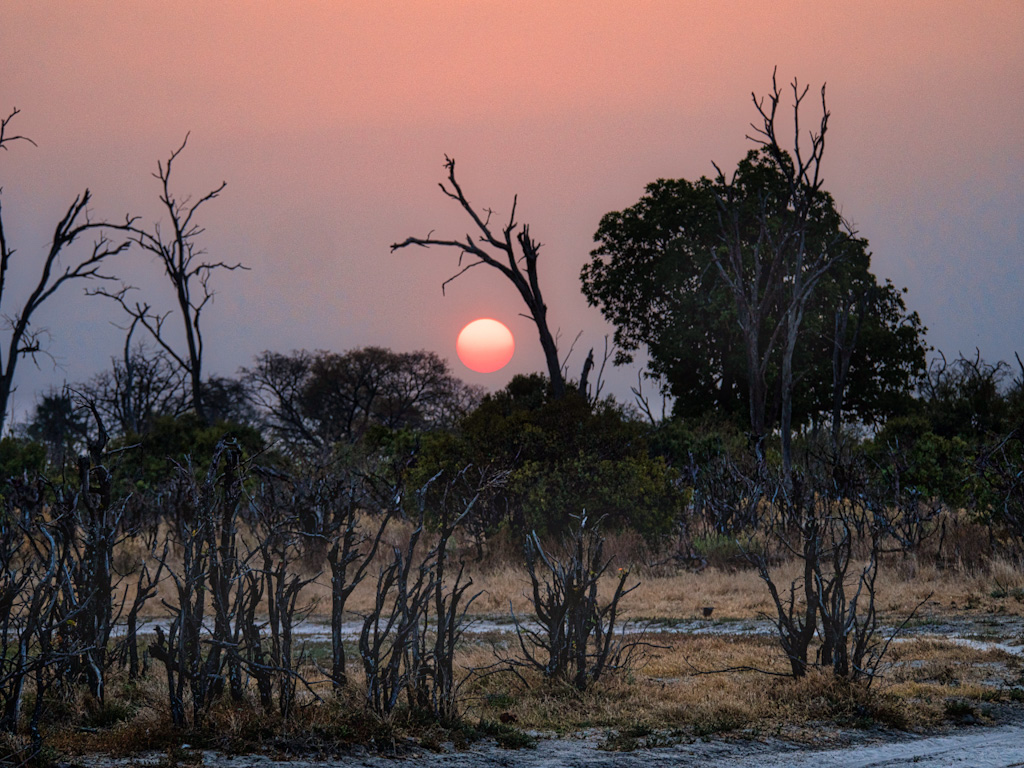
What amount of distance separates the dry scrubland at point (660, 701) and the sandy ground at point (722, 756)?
137 mm

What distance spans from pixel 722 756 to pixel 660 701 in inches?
43.3

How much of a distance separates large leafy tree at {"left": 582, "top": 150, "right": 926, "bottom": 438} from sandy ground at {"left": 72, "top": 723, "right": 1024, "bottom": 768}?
2543 cm

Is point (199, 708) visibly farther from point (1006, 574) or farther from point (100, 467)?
point (1006, 574)

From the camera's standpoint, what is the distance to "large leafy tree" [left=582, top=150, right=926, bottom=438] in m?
31.9

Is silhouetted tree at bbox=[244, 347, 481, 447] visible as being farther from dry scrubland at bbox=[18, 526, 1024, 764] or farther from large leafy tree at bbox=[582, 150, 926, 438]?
dry scrubland at bbox=[18, 526, 1024, 764]

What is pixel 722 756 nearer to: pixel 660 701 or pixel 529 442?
pixel 660 701

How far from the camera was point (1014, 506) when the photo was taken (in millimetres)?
13430

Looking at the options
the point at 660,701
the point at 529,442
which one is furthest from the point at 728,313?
the point at 660,701

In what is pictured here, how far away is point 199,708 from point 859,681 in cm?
430

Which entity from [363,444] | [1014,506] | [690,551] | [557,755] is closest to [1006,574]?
[1014,506]

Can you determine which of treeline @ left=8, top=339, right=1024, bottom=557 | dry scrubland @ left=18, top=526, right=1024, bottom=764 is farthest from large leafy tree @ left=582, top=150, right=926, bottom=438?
dry scrubland @ left=18, top=526, right=1024, bottom=764

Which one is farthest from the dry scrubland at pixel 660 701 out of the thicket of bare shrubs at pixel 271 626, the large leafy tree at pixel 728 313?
the large leafy tree at pixel 728 313

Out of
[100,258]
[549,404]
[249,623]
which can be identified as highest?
[100,258]

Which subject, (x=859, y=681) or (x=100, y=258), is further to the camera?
(x=100, y=258)
